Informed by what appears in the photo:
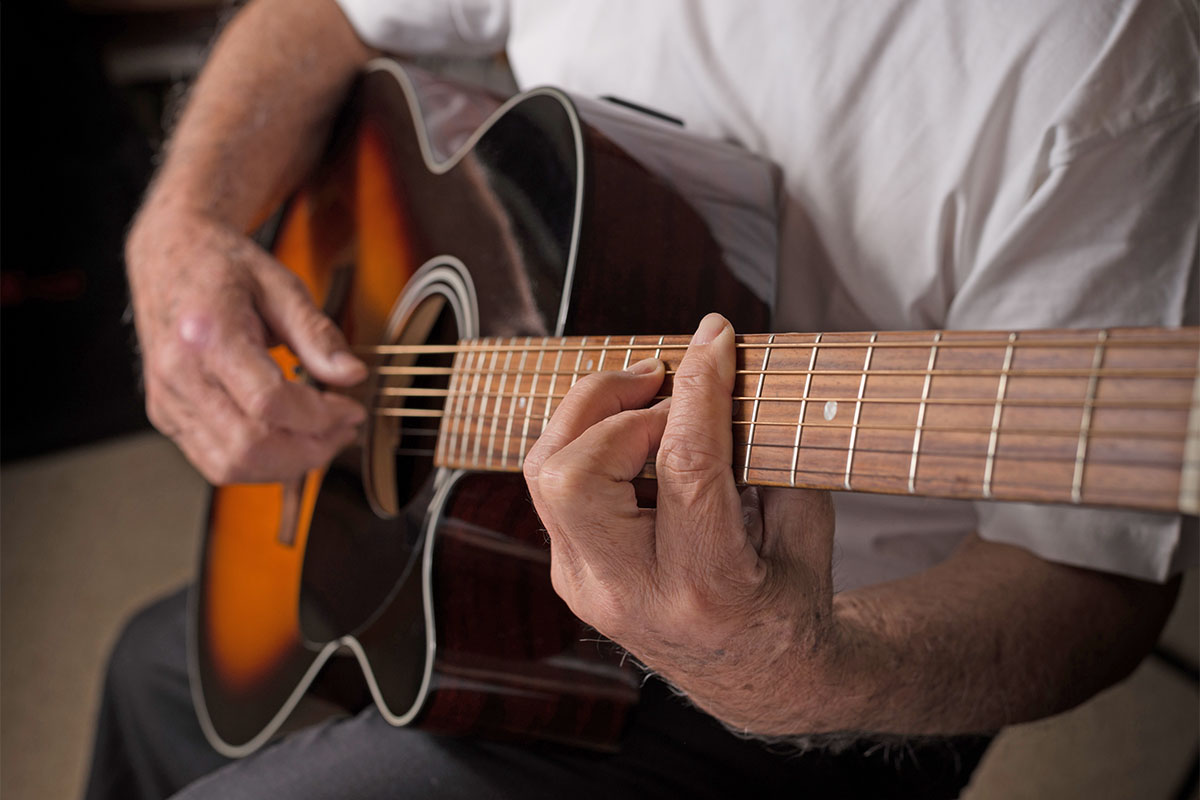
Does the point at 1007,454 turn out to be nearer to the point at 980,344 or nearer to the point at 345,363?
the point at 980,344

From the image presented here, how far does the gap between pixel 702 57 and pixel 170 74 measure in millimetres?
1721

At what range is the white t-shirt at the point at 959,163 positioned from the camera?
616 millimetres

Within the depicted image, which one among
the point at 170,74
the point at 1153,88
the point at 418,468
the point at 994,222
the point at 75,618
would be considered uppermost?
the point at 1153,88

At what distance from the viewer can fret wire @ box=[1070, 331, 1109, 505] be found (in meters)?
0.36

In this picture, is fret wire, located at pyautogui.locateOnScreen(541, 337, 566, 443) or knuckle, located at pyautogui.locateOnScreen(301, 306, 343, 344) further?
knuckle, located at pyautogui.locateOnScreen(301, 306, 343, 344)

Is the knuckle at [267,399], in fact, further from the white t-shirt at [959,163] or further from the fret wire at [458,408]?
the white t-shirt at [959,163]

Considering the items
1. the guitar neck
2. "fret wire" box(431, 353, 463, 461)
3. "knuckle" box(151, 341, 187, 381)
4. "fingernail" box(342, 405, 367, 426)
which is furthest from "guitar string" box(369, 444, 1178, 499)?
"knuckle" box(151, 341, 187, 381)

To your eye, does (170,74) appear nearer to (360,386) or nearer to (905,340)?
(360,386)

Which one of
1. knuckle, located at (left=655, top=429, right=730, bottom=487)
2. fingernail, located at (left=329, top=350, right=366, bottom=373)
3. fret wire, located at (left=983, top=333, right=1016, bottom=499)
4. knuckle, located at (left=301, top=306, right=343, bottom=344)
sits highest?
fret wire, located at (left=983, top=333, right=1016, bottom=499)

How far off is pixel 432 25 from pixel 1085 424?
906 millimetres

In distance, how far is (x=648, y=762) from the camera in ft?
2.36

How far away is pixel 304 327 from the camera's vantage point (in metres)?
0.87

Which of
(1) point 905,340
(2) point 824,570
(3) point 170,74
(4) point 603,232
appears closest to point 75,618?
(3) point 170,74

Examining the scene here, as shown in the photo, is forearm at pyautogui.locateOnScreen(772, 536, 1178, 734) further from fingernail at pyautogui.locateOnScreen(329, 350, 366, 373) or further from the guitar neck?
fingernail at pyautogui.locateOnScreen(329, 350, 366, 373)
